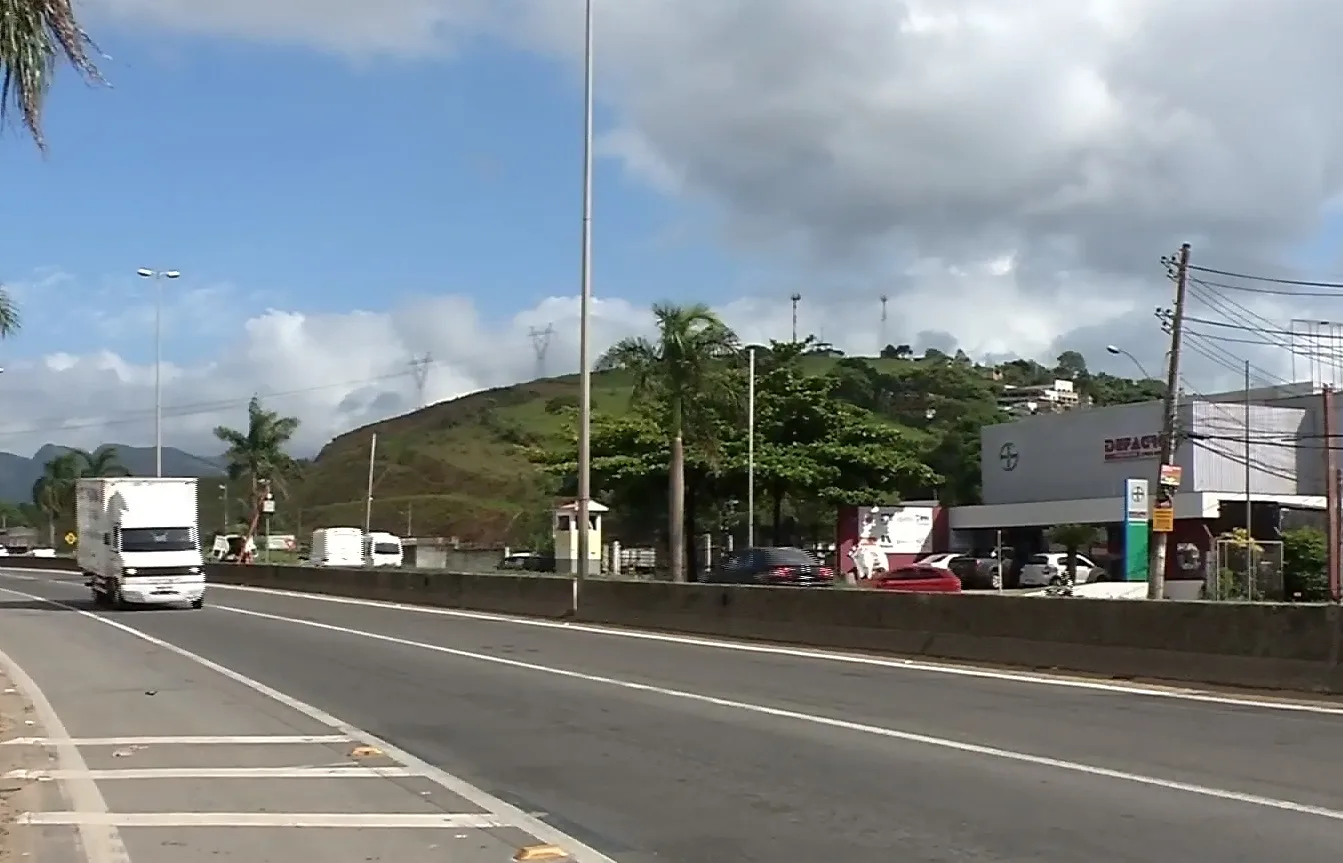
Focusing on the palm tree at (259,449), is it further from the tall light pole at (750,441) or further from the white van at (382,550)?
the tall light pole at (750,441)

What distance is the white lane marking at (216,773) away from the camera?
12062 millimetres

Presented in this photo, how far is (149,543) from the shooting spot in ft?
129

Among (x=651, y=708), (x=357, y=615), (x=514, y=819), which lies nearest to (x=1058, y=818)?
(x=514, y=819)

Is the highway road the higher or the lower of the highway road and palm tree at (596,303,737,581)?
the lower

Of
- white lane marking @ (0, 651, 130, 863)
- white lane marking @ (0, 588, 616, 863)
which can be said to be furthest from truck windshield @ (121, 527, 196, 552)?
white lane marking @ (0, 651, 130, 863)

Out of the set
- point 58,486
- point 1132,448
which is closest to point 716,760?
point 1132,448

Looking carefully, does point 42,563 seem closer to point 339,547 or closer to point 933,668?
point 339,547

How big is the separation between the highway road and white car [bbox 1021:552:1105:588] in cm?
3905

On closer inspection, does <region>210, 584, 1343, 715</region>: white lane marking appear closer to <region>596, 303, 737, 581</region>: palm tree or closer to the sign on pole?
<region>596, 303, 737, 581</region>: palm tree

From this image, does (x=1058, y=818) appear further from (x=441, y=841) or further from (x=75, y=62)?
(x=75, y=62)

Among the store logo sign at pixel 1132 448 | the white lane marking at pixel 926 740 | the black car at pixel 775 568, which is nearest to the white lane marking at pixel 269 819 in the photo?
the white lane marking at pixel 926 740

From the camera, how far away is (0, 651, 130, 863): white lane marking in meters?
9.16

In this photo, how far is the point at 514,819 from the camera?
10195 mm

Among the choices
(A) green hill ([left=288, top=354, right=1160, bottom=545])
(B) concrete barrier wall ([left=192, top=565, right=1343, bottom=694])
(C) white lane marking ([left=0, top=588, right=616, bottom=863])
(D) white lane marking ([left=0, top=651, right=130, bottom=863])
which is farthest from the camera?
(A) green hill ([left=288, top=354, right=1160, bottom=545])
